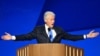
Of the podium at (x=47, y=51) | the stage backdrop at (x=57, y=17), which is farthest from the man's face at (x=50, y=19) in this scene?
the podium at (x=47, y=51)

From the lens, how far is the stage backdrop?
1.77 meters

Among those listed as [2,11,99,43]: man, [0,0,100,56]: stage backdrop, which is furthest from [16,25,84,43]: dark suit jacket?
[0,0,100,56]: stage backdrop

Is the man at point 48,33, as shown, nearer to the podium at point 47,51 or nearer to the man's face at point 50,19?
the man's face at point 50,19

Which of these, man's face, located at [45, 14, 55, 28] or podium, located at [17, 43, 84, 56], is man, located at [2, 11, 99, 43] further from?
podium, located at [17, 43, 84, 56]

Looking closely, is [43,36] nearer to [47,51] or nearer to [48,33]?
[48,33]

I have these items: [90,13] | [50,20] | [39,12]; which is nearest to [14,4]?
[39,12]

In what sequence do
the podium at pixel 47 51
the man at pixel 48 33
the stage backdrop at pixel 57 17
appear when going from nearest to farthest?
the podium at pixel 47 51 < the man at pixel 48 33 < the stage backdrop at pixel 57 17

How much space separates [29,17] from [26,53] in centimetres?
92

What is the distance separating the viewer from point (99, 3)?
1.85 meters

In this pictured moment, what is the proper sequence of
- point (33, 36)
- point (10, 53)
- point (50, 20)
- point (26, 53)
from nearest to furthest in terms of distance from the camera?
point (26, 53) → point (50, 20) → point (33, 36) → point (10, 53)

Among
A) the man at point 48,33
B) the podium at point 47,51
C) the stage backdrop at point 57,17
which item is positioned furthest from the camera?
the stage backdrop at point 57,17

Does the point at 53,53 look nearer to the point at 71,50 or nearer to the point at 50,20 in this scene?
the point at 71,50

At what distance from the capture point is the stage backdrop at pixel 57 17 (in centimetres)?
177

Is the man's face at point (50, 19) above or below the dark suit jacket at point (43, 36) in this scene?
above
